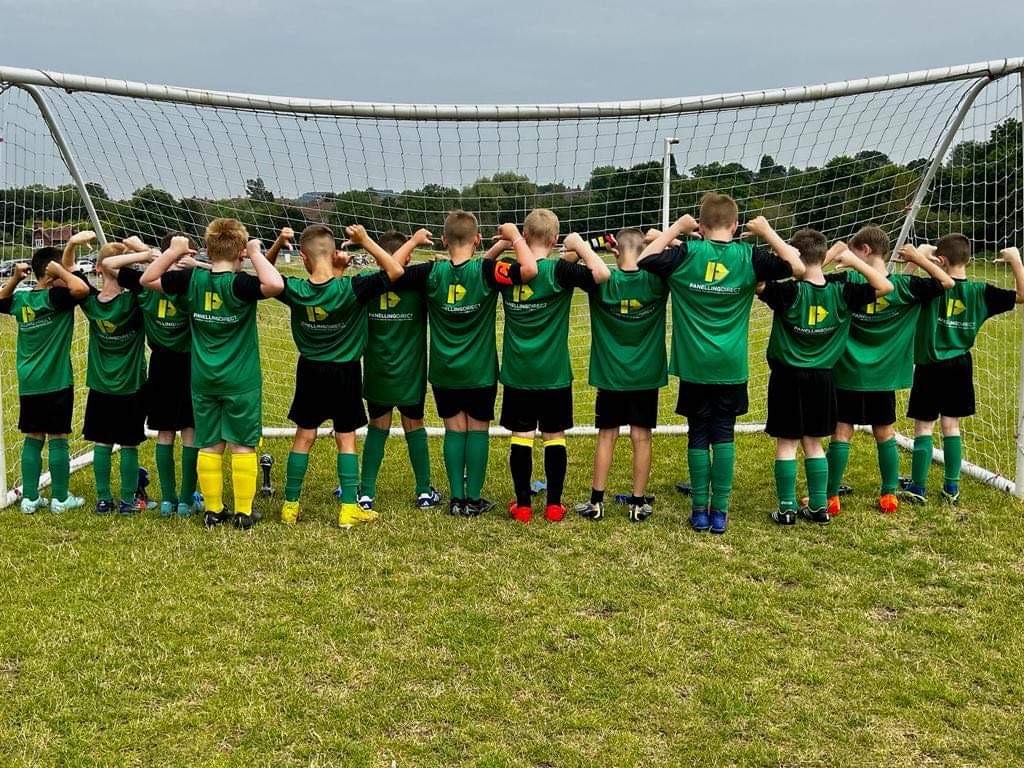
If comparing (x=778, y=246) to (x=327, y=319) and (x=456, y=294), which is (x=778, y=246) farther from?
(x=327, y=319)

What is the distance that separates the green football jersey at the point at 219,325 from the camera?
213 inches

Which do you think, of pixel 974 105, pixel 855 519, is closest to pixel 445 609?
pixel 855 519

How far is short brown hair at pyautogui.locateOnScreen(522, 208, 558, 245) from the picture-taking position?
5.67m

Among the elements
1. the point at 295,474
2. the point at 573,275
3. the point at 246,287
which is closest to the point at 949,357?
the point at 573,275

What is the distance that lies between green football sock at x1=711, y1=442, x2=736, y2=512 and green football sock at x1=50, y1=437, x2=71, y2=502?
4.54 meters

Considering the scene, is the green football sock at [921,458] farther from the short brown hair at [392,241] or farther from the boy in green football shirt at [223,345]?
the boy in green football shirt at [223,345]

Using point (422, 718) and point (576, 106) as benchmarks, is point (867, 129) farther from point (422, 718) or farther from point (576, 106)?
point (422, 718)

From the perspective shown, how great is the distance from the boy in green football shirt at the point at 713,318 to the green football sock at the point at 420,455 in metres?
1.89

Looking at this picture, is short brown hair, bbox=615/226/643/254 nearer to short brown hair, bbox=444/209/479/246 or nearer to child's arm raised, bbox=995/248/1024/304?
short brown hair, bbox=444/209/479/246

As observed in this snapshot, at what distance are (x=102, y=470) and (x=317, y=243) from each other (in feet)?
7.45

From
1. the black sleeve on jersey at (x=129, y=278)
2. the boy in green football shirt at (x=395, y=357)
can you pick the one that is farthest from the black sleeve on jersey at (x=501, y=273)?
the black sleeve on jersey at (x=129, y=278)

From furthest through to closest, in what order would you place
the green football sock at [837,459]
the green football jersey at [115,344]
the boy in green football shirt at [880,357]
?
1. the green football sock at [837,459]
2. the boy in green football shirt at [880,357]
3. the green football jersey at [115,344]

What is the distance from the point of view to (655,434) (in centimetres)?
867

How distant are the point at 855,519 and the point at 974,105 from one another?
3.47 meters
